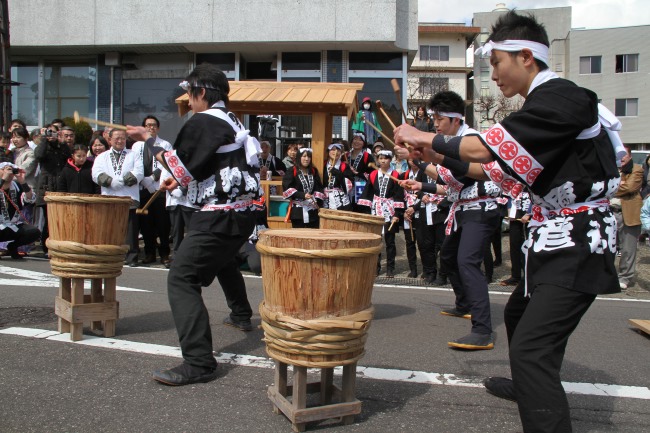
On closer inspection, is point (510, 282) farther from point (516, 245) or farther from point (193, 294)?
point (193, 294)

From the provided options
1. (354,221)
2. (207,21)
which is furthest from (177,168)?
(207,21)

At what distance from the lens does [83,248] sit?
15.3 feet

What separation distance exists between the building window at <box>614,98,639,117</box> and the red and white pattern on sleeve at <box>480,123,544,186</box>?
40621 millimetres

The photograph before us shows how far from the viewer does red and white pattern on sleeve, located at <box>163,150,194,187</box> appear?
4113 millimetres

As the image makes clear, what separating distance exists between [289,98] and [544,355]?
8.21 meters

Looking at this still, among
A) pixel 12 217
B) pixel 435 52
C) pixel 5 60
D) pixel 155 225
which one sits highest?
pixel 435 52

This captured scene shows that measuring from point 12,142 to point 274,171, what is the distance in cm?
490

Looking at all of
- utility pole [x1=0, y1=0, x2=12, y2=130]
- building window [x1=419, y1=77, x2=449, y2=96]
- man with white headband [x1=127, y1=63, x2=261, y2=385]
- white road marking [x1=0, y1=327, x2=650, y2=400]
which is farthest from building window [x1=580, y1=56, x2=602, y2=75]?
man with white headband [x1=127, y1=63, x2=261, y2=385]

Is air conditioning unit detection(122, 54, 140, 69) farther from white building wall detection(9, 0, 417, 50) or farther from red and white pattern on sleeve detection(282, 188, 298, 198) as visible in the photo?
red and white pattern on sleeve detection(282, 188, 298, 198)

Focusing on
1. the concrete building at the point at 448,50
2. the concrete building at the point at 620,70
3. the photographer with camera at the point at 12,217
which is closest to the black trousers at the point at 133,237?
the photographer with camera at the point at 12,217

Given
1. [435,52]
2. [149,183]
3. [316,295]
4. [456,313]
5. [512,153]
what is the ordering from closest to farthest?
[512,153] → [316,295] → [456,313] → [149,183] → [435,52]

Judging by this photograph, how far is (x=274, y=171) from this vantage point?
11.8 meters

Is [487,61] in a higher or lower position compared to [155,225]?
higher

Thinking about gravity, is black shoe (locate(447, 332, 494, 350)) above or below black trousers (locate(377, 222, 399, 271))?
below
